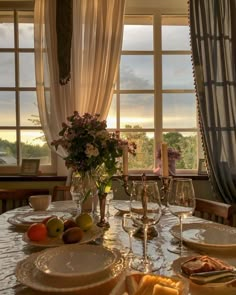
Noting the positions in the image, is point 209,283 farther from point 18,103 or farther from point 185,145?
point 18,103

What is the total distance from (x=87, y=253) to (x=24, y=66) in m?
2.22

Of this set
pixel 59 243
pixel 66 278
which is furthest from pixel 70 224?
pixel 66 278

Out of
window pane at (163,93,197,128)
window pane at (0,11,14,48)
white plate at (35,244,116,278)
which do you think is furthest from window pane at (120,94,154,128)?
white plate at (35,244,116,278)

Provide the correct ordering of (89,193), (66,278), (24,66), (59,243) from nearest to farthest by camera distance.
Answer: (66,278) → (59,243) → (89,193) → (24,66)

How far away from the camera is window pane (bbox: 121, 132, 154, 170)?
2828mm

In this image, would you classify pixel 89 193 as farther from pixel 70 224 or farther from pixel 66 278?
pixel 66 278

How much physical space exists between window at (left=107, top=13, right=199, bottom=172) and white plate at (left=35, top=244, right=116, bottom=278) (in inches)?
73.0

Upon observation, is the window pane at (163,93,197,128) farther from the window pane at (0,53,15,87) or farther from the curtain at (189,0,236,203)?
the window pane at (0,53,15,87)

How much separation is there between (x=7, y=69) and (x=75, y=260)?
2.28 meters

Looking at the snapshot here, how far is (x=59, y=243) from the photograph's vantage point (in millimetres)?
1108

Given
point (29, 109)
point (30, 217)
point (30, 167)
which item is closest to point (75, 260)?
point (30, 217)

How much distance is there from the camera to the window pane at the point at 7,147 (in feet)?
9.20

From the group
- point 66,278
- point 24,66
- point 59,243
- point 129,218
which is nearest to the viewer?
point 66,278

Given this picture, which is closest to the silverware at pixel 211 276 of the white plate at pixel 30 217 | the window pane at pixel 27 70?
the white plate at pixel 30 217
